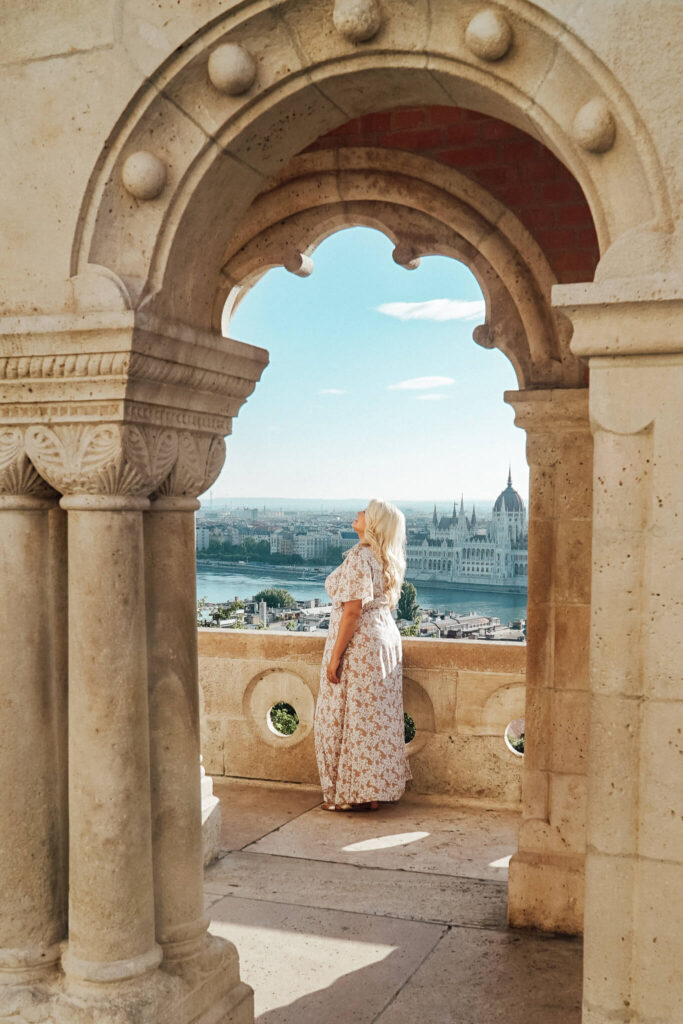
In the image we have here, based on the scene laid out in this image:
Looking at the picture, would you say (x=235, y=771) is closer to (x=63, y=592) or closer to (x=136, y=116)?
(x=63, y=592)

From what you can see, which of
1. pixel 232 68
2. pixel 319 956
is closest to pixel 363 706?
pixel 319 956

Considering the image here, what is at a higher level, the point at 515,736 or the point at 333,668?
the point at 333,668

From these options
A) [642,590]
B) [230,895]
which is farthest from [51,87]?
[230,895]

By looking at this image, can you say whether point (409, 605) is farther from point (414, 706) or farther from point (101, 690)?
point (101, 690)

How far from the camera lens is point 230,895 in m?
3.73

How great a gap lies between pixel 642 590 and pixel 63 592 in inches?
47.6

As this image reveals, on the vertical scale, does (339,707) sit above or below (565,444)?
below

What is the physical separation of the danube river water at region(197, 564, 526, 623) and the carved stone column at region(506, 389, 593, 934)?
66.8 inches

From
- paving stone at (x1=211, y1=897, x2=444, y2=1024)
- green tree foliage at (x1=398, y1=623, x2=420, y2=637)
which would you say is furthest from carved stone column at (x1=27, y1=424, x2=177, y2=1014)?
green tree foliage at (x1=398, y1=623, x2=420, y2=637)

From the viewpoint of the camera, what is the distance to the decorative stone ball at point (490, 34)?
6.05 feet

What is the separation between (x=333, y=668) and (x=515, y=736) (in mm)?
975

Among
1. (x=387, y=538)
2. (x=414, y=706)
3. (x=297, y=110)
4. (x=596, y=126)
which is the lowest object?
(x=414, y=706)

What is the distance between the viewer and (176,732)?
2.32m

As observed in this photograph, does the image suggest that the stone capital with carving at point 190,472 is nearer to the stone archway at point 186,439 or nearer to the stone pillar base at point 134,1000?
the stone archway at point 186,439
